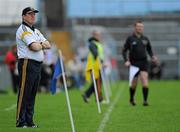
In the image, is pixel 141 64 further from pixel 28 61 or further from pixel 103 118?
pixel 28 61

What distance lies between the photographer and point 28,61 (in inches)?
459

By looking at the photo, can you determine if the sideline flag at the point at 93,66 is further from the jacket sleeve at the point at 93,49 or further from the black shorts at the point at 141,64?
the black shorts at the point at 141,64

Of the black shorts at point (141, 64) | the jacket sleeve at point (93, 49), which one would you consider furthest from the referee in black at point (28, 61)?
the jacket sleeve at point (93, 49)

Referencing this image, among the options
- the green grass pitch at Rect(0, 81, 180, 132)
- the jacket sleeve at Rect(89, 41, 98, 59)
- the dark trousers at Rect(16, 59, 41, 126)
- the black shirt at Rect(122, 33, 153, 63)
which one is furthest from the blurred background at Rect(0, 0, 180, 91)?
the dark trousers at Rect(16, 59, 41, 126)

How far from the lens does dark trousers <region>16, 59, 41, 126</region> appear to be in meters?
11.7

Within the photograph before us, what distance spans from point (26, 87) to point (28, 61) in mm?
464

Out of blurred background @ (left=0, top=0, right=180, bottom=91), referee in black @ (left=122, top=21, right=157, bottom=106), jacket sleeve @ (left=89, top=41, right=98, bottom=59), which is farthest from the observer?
blurred background @ (left=0, top=0, right=180, bottom=91)

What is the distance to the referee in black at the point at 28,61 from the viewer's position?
11555 millimetres

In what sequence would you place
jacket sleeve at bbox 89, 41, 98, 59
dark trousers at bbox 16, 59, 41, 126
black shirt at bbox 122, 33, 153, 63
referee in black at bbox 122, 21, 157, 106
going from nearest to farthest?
dark trousers at bbox 16, 59, 41, 126, referee in black at bbox 122, 21, 157, 106, black shirt at bbox 122, 33, 153, 63, jacket sleeve at bbox 89, 41, 98, 59

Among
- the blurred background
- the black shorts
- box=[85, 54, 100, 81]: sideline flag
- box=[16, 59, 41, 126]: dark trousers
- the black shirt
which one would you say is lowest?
the blurred background

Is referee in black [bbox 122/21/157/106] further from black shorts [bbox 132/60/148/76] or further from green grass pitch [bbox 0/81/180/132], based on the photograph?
green grass pitch [bbox 0/81/180/132]

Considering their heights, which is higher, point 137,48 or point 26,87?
point 26,87

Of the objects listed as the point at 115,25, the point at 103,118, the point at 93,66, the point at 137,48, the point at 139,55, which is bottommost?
the point at 115,25

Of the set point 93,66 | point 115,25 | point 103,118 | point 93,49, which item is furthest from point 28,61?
point 115,25
